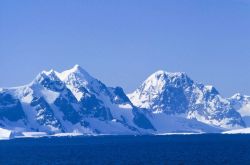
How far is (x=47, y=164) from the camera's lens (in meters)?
200

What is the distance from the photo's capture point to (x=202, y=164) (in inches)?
7461

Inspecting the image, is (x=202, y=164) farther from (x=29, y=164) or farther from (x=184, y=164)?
(x=29, y=164)

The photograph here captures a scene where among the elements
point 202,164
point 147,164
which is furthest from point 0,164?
point 202,164

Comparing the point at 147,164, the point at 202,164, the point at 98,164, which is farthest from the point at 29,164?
the point at 202,164

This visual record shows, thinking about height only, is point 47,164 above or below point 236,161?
below

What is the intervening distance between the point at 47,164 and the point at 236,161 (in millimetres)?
49473

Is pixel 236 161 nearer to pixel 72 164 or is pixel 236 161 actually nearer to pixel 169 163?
pixel 169 163

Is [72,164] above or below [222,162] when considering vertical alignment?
below

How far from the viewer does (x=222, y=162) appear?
640 feet

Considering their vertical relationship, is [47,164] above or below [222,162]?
below

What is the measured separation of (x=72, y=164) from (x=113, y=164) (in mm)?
10730

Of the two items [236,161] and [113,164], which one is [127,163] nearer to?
[113,164]

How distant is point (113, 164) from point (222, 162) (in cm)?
2809

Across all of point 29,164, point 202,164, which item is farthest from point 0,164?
point 202,164
